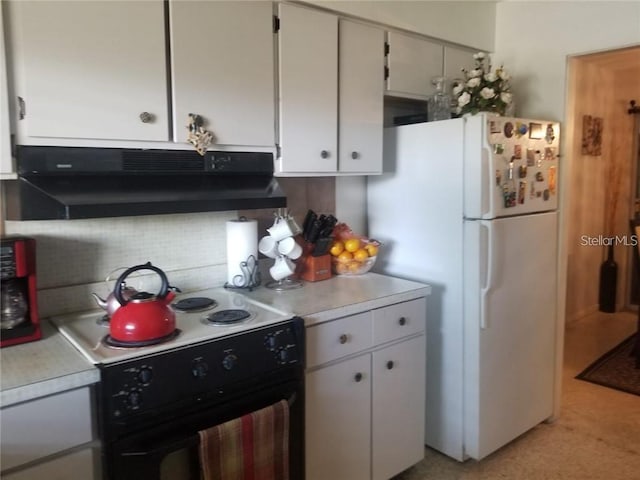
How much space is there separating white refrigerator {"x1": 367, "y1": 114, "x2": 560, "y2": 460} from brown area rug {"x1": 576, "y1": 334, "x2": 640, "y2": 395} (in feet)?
3.11

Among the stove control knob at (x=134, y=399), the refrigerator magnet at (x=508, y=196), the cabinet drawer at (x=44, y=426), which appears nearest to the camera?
the cabinet drawer at (x=44, y=426)

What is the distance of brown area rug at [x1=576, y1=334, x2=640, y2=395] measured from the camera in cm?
330

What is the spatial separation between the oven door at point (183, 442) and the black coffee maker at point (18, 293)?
0.48 meters

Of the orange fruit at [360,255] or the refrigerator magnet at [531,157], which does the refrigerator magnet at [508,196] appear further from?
the orange fruit at [360,255]

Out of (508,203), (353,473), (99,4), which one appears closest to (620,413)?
(508,203)

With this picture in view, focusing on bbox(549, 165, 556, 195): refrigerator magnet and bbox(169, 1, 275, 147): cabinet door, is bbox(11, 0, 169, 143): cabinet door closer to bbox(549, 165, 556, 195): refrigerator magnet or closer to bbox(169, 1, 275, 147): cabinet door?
bbox(169, 1, 275, 147): cabinet door

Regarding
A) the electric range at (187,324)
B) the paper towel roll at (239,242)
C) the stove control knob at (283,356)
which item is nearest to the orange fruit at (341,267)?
the paper towel roll at (239,242)

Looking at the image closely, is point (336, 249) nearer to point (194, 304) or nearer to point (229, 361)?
point (194, 304)

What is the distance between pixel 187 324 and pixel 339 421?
2.41 ft

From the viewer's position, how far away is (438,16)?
2578 millimetres

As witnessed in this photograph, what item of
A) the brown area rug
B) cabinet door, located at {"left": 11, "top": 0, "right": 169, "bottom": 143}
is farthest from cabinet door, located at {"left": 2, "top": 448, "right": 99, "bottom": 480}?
the brown area rug

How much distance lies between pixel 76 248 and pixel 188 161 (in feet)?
1.80

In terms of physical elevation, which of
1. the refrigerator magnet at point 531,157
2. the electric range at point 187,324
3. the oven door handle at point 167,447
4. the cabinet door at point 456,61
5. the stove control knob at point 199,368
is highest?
the cabinet door at point 456,61

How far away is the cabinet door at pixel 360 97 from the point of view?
227 cm
